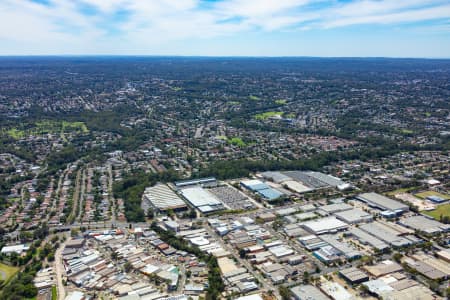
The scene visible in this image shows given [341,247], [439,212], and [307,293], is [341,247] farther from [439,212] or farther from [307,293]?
[439,212]

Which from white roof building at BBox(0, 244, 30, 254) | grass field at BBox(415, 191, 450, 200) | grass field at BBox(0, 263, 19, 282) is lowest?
grass field at BBox(0, 263, 19, 282)

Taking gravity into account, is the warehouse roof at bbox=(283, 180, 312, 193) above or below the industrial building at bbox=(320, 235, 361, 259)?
above

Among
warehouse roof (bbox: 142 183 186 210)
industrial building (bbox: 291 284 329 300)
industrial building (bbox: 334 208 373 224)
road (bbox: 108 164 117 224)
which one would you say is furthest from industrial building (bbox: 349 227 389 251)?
road (bbox: 108 164 117 224)

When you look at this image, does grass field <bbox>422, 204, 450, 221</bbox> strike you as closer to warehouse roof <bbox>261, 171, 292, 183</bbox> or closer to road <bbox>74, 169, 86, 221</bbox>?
warehouse roof <bbox>261, 171, 292, 183</bbox>

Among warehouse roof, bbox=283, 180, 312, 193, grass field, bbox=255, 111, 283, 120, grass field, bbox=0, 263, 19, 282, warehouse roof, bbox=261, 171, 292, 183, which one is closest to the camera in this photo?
grass field, bbox=0, 263, 19, 282

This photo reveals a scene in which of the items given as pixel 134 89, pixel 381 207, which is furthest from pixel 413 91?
pixel 381 207

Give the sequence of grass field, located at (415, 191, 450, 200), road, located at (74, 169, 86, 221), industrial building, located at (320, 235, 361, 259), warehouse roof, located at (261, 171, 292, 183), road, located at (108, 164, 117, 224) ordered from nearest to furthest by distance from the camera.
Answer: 1. industrial building, located at (320, 235, 361, 259)
2. road, located at (108, 164, 117, 224)
3. road, located at (74, 169, 86, 221)
4. grass field, located at (415, 191, 450, 200)
5. warehouse roof, located at (261, 171, 292, 183)

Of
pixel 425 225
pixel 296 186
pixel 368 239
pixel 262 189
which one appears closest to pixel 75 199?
pixel 262 189

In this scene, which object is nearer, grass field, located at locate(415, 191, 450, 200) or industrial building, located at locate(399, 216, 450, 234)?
industrial building, located at locate(399, 216, 450, 234)
